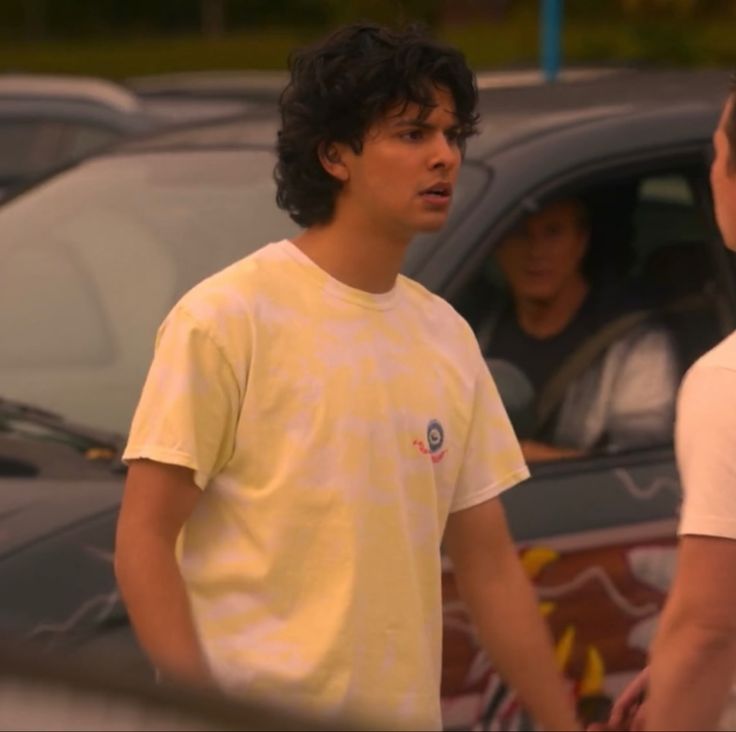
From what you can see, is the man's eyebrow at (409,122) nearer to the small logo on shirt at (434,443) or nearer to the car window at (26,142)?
the small logo on shirt at (434,443)

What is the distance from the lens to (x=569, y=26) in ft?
155

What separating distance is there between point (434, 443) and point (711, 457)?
496mm

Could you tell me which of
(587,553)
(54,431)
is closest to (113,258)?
(54,431)

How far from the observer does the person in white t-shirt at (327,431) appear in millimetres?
2791

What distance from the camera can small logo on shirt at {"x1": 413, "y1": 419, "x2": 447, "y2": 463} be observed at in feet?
9.55

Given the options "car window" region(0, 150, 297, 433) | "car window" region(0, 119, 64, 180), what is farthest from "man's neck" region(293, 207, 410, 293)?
"car window" region(0, 119, 64, 180)

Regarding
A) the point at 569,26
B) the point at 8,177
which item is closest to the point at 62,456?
the point at 8,177

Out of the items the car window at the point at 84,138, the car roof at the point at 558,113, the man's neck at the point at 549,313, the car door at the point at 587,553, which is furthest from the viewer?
the car window at the point at 84,138

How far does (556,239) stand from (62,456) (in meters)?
1.17

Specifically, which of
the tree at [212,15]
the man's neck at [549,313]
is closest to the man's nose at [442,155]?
the man's neck at [549,313]

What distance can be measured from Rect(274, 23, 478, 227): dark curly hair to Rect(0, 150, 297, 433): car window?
113cm

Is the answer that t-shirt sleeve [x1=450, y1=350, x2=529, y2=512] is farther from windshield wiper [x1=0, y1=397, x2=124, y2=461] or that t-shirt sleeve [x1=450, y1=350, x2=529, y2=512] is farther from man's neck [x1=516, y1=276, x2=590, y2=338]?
man's neck [x1=516, y1=276, x2=590, y2=338]

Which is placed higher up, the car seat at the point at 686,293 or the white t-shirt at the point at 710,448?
the white t-shirt at the point at 710,448

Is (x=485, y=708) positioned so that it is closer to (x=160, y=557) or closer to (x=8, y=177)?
(x=160, y=557)
